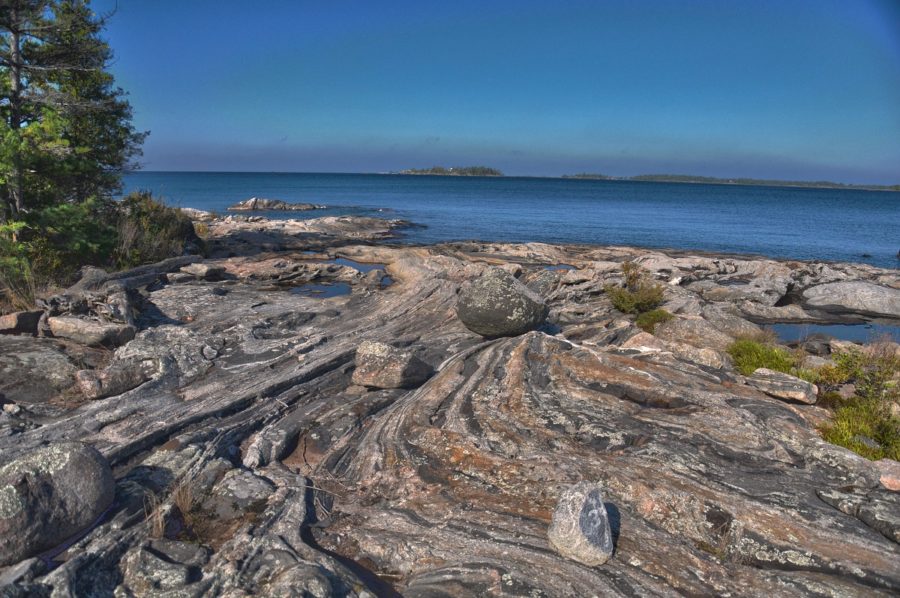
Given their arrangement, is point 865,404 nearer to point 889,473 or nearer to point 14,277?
point 889,473

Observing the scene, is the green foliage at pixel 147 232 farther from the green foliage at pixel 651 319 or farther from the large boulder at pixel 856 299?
the large boulder at pixel 856 299

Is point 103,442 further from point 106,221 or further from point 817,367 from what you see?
point 106,221

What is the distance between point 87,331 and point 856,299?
31.2 meters

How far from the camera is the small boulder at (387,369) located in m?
12.4

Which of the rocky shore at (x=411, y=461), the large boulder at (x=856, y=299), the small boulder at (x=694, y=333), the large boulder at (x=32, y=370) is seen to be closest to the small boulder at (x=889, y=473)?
the rocky shore at (x=411, y=461)

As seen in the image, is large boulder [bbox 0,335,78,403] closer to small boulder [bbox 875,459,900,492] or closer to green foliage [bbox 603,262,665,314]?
small boulder [bbox 875,459,900,492]

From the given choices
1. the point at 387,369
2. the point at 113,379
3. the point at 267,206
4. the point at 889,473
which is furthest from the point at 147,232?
the point at 267,206

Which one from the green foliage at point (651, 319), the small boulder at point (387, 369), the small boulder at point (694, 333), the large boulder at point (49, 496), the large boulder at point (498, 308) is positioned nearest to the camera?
the large boulder at point (49, 496)

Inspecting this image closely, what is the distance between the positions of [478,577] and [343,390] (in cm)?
670

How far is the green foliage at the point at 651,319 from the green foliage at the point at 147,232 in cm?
1998

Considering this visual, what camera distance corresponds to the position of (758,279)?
1119 inches

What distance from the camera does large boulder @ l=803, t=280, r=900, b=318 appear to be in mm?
25641

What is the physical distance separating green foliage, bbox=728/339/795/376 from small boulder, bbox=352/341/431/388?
27.5 ft

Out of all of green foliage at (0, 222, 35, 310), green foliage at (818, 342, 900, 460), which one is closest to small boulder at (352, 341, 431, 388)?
green foliage at (818, 342, 900, 460)
